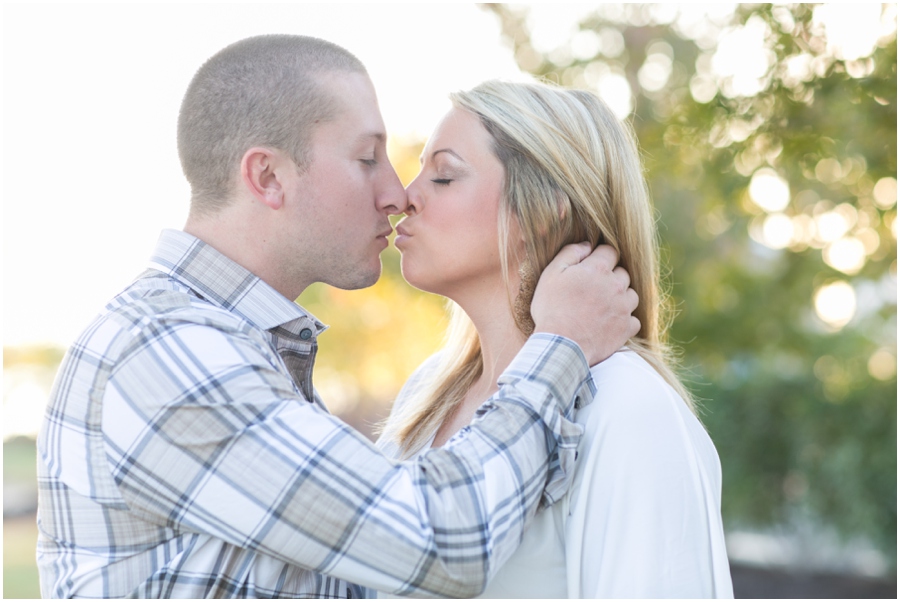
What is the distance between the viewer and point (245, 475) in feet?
5.70

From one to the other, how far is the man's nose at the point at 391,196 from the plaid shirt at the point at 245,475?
0.75 metres

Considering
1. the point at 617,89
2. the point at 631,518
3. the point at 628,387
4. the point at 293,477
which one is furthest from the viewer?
the point at 617,89

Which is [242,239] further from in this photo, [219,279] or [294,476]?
[294,476]

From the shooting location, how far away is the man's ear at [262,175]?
2.37 metres

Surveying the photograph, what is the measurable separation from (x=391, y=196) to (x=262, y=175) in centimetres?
42

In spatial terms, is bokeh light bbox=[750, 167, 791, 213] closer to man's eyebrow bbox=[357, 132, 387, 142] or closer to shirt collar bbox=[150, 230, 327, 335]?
A: man's eyebrow bbox=[357, 132, 387, 142]

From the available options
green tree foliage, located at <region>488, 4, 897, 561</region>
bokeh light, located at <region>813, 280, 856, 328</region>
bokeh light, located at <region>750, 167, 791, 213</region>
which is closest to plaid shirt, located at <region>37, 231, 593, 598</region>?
green tree foliage, located at <region>488, 4, 897, 561</region>

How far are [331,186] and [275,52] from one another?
45 centimetres

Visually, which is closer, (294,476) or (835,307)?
(294,476)

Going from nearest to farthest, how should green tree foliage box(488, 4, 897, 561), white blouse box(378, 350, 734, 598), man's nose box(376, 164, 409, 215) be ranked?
1. white blouse box(378, 350, 734, 598)
2. man's nose box(376, 164, 409, 215)
3. green tree foliage box(488, 4, 897, 561)

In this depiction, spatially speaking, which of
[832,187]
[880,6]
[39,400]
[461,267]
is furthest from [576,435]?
[39,400]

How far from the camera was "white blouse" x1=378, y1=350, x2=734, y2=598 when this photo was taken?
79.7 inches

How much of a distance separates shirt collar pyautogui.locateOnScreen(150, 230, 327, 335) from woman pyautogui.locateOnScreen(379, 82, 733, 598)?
1.72ft

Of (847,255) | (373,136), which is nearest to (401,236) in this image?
(373,136)
